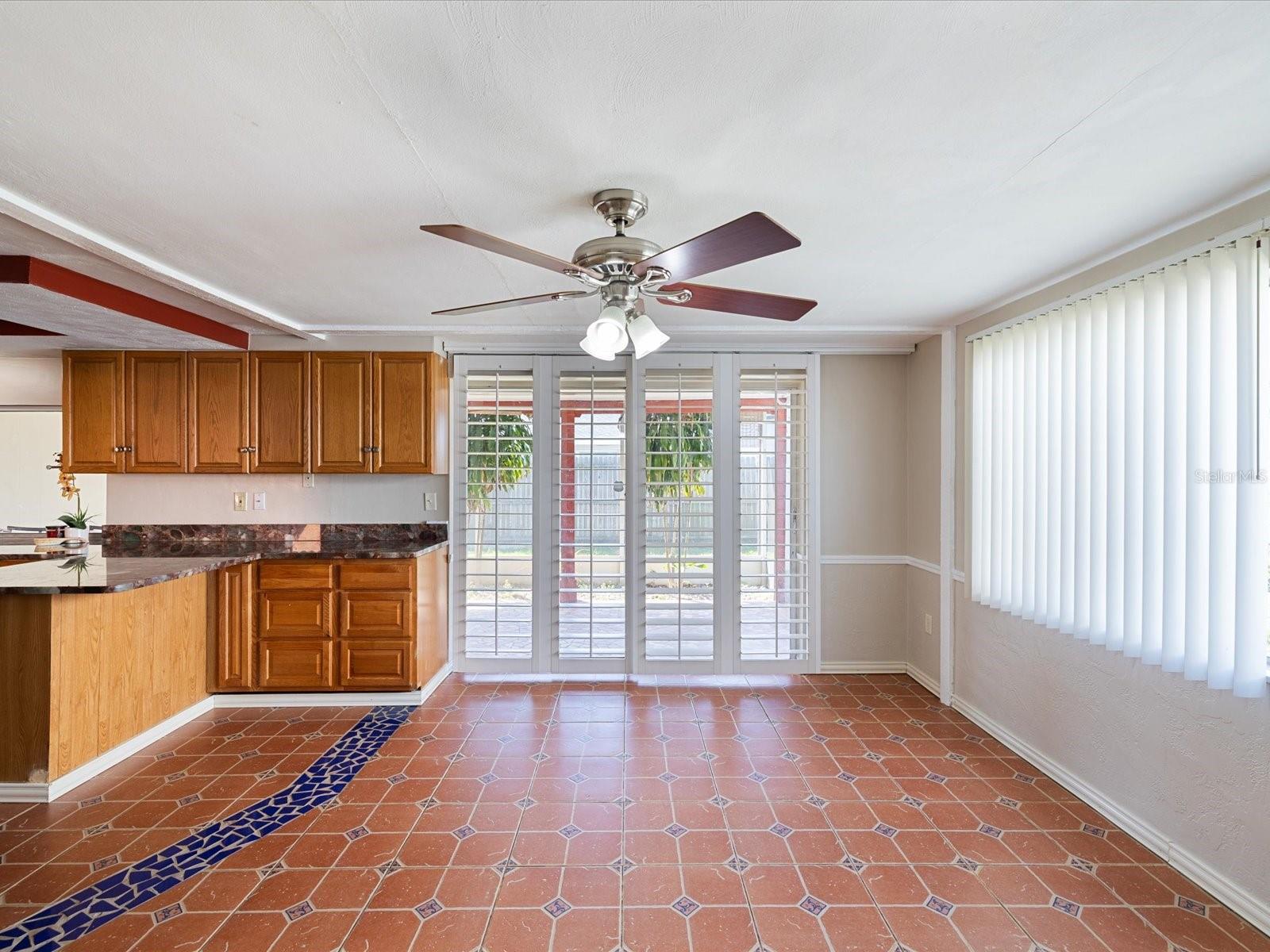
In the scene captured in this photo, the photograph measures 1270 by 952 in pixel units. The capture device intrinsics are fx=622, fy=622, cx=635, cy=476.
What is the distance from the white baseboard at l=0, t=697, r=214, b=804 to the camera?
8.60 feet

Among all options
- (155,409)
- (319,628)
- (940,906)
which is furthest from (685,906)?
(155,409)

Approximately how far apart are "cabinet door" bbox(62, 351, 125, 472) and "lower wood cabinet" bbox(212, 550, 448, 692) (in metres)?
1.15

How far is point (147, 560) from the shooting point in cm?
327

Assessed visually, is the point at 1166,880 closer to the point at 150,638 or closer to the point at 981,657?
the point at 981,657

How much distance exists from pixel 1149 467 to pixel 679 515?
244cm

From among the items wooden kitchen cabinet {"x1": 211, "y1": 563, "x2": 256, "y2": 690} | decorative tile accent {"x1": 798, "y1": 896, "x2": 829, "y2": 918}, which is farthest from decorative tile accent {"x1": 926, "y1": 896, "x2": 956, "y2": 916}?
wooden kitchen cabinet {"x1": 211, "y1": 563, "x2": 256, "y2": 690}

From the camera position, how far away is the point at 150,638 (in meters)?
3.19

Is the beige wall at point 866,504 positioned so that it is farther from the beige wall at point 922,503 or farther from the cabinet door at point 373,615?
the cabinet door at point 373,615

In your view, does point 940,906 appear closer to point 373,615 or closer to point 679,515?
point 679,515

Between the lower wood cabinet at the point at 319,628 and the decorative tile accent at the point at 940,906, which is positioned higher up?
the lower wood cabinet at the point at 319,628

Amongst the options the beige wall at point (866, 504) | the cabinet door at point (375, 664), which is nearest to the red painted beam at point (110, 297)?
the cabinet door at point (375, 664)

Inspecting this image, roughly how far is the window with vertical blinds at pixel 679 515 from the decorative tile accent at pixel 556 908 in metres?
2.16

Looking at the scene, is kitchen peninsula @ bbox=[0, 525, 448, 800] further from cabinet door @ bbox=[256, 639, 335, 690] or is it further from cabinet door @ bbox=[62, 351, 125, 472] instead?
cabinet door @ bbox=[62, 351, 125, 472]

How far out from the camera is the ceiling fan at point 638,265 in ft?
5.06
